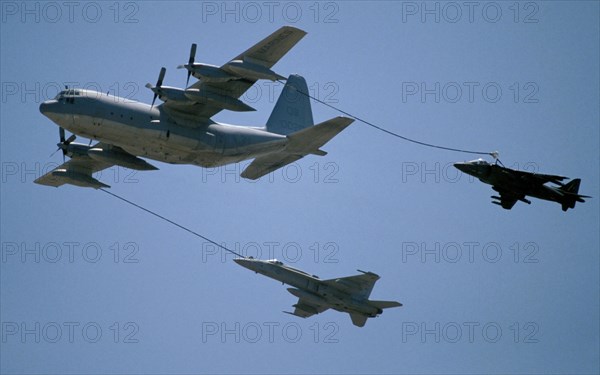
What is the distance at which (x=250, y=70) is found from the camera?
4641cm

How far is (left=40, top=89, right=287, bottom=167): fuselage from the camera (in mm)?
47562

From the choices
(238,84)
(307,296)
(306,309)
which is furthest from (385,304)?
(238,84)

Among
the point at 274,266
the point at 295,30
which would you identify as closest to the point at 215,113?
the point at 295,30

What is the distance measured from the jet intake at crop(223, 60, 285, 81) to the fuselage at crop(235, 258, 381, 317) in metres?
15.6

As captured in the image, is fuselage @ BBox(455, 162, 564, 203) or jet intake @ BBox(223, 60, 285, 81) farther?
fuselage @ BBox(455, 162, 564, 203)

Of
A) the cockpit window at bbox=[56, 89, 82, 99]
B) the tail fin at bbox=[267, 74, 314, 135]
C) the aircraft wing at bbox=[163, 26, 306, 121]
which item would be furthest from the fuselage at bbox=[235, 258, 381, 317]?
the cockpit window at bbox=[56, 89, 82, 99]

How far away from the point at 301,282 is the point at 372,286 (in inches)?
168

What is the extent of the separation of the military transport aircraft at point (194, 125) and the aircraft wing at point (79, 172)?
162cm

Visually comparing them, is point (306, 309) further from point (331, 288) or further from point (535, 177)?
point (535, 177)

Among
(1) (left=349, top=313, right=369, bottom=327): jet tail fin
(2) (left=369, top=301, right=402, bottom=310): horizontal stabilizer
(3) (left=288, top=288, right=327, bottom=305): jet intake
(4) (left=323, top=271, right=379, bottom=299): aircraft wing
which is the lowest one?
(1) (left=349, top=313, right=369, bottom=327): jet tail fin

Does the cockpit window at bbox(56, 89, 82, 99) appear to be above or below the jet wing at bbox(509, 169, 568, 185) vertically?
above

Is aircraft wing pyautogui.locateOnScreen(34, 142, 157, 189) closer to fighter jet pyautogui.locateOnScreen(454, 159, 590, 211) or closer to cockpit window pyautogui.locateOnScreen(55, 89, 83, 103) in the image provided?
cockpit window pyautogui.locateOnScreen(55, 89, 83, 103)

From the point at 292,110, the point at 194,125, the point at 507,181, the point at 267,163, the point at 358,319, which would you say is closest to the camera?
the point at 507,181

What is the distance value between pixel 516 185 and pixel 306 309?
17.4 meters
